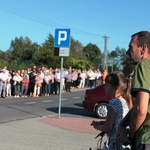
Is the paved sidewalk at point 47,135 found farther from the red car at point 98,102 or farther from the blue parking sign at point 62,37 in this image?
the blue parking sign at point 62,37

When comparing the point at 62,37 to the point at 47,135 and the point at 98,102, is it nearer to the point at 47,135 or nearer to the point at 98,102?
the point at 98,102

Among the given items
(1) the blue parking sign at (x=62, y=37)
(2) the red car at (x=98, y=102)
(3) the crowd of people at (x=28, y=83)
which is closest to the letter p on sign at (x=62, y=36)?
(1) the blue parking sign at (x=62, y=37)

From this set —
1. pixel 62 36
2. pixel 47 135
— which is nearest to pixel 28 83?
pixel 62 36

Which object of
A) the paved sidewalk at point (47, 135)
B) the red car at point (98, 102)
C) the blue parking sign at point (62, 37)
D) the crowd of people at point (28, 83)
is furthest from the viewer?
the crowd of people at point (28, 83)

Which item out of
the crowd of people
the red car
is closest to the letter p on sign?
the red car

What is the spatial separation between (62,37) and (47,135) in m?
3.93

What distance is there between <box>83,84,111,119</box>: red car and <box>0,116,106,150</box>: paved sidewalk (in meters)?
1.37

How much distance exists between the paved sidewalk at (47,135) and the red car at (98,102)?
4.48ft

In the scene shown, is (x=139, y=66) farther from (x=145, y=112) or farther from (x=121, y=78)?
(x=121, y=78)

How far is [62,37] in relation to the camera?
1155 cm

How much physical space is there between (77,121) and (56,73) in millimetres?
12841

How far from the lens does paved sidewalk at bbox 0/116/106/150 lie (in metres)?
7.54

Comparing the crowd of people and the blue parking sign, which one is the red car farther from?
the crowd of people

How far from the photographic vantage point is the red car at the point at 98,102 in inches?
508
